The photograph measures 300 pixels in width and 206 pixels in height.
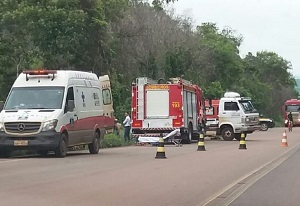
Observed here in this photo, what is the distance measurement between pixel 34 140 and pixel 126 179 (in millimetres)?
6697

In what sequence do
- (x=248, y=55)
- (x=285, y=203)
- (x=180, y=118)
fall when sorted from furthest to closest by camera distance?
(x=248, y=55) → (x=180, y=118) → (x=285, y=203)

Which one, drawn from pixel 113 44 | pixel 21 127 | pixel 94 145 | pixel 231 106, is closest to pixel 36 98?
pixel 21 127

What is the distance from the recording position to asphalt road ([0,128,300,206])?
1213 cm

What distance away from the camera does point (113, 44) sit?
45031 millimetres

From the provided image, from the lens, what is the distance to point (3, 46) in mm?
38625

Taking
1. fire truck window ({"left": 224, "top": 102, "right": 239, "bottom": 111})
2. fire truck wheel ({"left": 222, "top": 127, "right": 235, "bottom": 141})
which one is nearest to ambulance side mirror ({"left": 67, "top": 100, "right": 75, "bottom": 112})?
fire truck window ({"left": 224, "top": 102, "right": 239, "bottom": 111})

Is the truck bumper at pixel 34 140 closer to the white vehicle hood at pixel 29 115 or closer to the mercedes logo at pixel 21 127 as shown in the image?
the mercedes logo at pixel 21 127

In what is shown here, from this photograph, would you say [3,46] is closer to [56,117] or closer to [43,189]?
[56,117]

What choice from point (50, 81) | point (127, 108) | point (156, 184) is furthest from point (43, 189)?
point (127, 108)

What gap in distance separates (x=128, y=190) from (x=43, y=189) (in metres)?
1.70

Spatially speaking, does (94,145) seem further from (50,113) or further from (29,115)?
(29,115)

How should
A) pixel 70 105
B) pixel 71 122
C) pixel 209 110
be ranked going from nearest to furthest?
pixel 70 105 → pixel 71 122 → pixel 209 110

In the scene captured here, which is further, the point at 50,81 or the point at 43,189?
the point at 50,81

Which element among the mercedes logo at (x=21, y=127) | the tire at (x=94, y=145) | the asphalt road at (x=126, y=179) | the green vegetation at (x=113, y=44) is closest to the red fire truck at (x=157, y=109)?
the green vegetation at (x=113, y=44)
